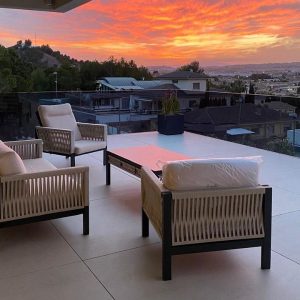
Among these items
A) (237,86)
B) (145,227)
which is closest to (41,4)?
(237,86)

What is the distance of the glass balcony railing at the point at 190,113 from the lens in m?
6.44

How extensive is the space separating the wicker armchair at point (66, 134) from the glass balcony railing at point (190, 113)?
3.85ft

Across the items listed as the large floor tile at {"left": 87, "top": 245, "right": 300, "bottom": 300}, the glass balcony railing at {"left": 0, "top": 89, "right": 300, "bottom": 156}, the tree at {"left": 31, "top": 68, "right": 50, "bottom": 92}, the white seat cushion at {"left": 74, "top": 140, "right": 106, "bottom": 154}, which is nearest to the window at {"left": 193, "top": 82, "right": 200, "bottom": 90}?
the glass balcony railing at {"left": 0, "top": 89, "right": 300, "bottom": 156}

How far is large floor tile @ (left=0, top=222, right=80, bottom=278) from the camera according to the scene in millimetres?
2566

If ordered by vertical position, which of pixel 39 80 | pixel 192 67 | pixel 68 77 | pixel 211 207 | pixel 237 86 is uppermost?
pixel 192 67

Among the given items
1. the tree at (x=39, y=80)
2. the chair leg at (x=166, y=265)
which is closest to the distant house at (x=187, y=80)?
the tree at (x=39, y=80)

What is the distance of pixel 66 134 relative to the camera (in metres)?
5.09

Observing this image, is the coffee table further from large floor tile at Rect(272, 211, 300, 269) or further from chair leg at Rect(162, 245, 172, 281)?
chair leg at Rect(162, 245, 172, 281)

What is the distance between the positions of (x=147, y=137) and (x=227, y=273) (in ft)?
18.9

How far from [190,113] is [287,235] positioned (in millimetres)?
5630

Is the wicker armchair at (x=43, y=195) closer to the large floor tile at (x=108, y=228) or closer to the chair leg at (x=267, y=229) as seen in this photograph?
the large floor tile at (x=108, y=228)

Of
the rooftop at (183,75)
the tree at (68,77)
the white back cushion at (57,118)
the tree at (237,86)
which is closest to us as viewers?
the white back cushion at (57,118)

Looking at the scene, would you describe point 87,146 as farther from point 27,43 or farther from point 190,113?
point 27,43

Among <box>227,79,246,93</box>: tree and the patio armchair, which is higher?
<box>227,79,246,93</box>: tree
